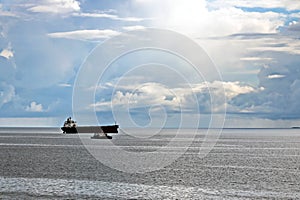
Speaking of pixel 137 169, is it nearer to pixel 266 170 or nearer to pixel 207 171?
pixel 207 171

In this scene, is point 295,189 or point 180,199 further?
point 295,189

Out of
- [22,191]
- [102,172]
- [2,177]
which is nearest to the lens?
[22,191]

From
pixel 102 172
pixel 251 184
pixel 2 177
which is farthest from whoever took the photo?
pixel 102 172

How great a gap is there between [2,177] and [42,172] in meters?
10.6

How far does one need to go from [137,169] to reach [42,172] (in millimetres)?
18613

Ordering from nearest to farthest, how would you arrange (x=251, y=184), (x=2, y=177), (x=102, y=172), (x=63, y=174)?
(x=251, y=184)
(x=2, y=177)
(x=63, y=174)
(x=102, y=172)

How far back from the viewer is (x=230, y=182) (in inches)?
2928

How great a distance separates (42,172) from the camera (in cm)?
8850

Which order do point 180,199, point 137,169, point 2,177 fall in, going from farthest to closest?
point 137,169 < point 2,177 < point 180,199

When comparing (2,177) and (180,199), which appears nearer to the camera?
(180,199)

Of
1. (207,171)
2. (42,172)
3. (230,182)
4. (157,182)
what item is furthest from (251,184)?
(42,172)

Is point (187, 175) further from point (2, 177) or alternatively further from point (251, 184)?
point (2, 177)

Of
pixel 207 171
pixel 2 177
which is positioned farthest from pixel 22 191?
pixel 207 171

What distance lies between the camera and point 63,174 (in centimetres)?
8438
